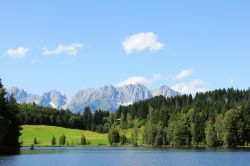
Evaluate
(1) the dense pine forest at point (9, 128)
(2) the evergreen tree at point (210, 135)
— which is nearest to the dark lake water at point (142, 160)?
(1) the dense pine forest at point (9, 128)

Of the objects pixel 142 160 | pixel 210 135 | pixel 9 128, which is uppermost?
pixel 9 128

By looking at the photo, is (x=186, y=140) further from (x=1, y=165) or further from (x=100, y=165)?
(x=1, y=165)

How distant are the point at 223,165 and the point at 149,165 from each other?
14774 millimetres

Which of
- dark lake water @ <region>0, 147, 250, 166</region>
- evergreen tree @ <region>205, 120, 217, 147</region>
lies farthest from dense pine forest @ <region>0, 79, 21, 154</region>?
evergreen tree @ <region>205, 120, 217, 147</region>

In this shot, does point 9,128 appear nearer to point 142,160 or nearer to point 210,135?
point 142,160

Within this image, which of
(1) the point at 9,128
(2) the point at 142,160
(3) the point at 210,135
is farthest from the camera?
(3) the point at 210,135

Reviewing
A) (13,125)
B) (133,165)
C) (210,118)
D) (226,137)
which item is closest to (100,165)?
(133,165)

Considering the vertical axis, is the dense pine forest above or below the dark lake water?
above

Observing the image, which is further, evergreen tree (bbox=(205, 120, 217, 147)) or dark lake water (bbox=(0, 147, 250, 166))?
evergreen tree (bbox=(205, 120, 217, 147))

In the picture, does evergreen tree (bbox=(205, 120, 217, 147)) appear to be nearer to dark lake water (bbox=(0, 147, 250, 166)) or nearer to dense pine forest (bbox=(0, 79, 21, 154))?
dark lake water (bbox=(0, 147, 250, 166))

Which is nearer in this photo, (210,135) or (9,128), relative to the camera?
(9,128)

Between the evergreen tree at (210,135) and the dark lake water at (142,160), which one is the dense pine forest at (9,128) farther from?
the evergreen tree at (210,135)

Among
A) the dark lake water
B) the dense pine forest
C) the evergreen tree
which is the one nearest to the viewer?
the dark lake water

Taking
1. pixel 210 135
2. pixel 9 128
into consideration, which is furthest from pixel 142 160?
pixel 210 135
